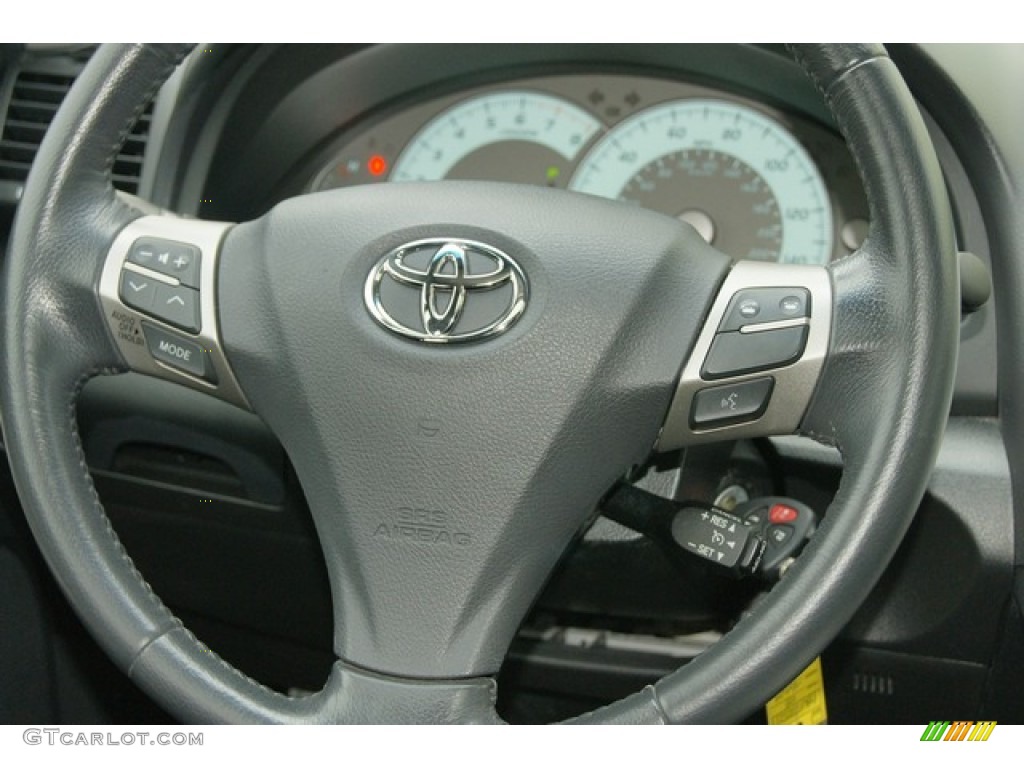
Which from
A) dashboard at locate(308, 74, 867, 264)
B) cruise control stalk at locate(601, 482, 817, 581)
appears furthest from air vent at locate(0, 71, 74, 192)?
cruise control stalk at locate(601, 482, 817, 581)

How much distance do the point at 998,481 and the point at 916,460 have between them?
1.21ft

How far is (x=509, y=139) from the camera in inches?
60.2

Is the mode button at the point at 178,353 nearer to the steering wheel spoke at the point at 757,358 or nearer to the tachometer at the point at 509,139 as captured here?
the steering wheel spoke at the point at 757,358

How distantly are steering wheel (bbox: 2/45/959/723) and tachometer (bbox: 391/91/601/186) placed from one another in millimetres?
515

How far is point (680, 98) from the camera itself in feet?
4.90

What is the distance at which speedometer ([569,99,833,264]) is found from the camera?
1.45 m

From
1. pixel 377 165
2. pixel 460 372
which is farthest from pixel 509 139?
pixel 460 372

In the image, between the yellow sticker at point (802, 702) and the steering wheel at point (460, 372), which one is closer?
the steering wheel at point (460, 372)

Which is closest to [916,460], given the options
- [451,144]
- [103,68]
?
[103,68]

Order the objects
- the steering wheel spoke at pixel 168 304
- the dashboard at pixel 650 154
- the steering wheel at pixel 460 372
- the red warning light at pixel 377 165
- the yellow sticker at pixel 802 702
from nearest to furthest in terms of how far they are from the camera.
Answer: the steering wheel at pixel 460 372 < the steering wheel spoke at pixel 168 304 < the yellow sticker at pixel 802 702 < the dashboard at pixel 650 154 < the red warning light at pixel 377 165

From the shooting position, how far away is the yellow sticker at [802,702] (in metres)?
1.26

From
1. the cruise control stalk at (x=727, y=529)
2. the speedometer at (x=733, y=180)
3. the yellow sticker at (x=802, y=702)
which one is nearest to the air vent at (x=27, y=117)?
the speedometer at (x=733, y=180)

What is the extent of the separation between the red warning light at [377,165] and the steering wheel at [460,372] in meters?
0.54

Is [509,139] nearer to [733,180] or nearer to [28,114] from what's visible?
[733,180]
